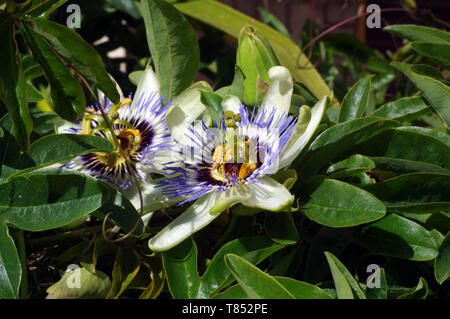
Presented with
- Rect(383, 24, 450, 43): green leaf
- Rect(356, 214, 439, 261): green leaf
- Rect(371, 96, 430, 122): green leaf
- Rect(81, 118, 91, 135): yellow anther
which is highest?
Rect(383, 24, 450, 43): green leaf

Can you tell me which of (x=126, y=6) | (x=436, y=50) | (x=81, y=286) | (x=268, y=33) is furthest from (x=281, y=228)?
(x=126, y=6)

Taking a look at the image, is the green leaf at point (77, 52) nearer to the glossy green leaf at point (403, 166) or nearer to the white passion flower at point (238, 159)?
the white passion flower at point (238, 159)

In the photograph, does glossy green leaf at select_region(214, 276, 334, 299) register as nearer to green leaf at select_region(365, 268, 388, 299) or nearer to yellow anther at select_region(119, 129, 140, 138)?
green leaf at select_region(365, 268, 388, 299)

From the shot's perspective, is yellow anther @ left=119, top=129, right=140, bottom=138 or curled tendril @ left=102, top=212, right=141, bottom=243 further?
yellow anther @ left=119, top=129, right=140, bottom=138

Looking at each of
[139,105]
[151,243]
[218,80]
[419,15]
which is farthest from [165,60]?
[419,15]

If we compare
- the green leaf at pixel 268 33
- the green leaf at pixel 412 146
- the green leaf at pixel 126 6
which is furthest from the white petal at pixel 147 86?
the green leaf at pixel 126 6

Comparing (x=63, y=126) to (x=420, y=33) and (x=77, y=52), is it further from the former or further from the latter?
(x=420, y=33)

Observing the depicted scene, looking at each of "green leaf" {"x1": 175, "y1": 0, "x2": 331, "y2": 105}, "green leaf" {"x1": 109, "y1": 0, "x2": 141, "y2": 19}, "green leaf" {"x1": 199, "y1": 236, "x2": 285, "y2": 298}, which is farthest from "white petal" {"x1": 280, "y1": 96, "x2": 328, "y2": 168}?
"green leaf" {"x1": 109, "y1": 0, "x2": 141, "y2": 19}
